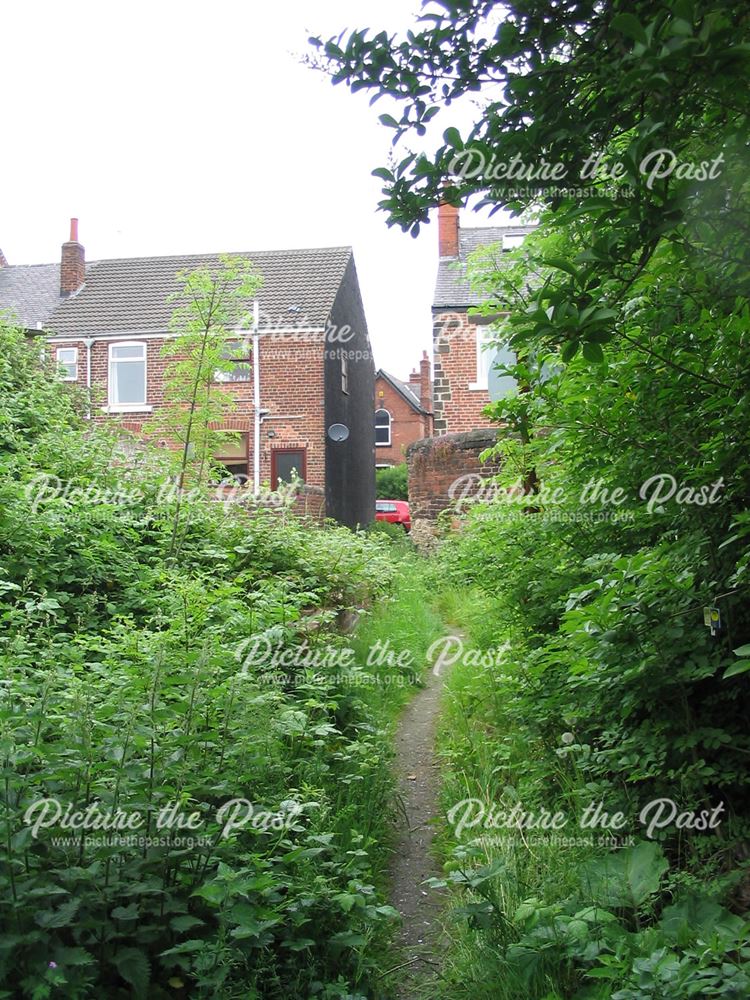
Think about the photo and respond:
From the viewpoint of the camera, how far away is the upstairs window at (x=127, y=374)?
2494 cm

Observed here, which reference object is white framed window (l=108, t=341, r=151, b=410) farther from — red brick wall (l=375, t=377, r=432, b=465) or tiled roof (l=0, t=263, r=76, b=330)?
red brick wall (l=375, t=377, r=432, b=465)

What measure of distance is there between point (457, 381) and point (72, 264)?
14183 millimetres

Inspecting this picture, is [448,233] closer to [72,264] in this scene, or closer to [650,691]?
[72,264]

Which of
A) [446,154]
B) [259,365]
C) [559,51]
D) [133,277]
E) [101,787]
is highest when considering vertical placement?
[133,277]

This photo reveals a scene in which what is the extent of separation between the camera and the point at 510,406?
5.72 metres

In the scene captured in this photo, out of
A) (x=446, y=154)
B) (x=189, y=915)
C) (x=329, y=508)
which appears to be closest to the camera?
(x=446, y=154)

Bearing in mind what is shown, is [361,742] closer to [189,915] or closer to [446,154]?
[189,915]

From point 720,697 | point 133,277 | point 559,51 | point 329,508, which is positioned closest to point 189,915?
point 720,697

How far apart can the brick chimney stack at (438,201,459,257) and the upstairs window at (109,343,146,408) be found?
349 inches

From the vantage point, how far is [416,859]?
5.21 m

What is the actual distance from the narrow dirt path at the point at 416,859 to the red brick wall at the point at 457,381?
1413cm

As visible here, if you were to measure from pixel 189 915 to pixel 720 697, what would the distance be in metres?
2.50

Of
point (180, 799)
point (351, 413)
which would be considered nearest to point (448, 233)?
point (351, 413)

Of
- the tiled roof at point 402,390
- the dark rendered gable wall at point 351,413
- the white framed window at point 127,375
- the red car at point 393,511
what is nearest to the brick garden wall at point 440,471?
the dark rendered gable wall at point 351,413
